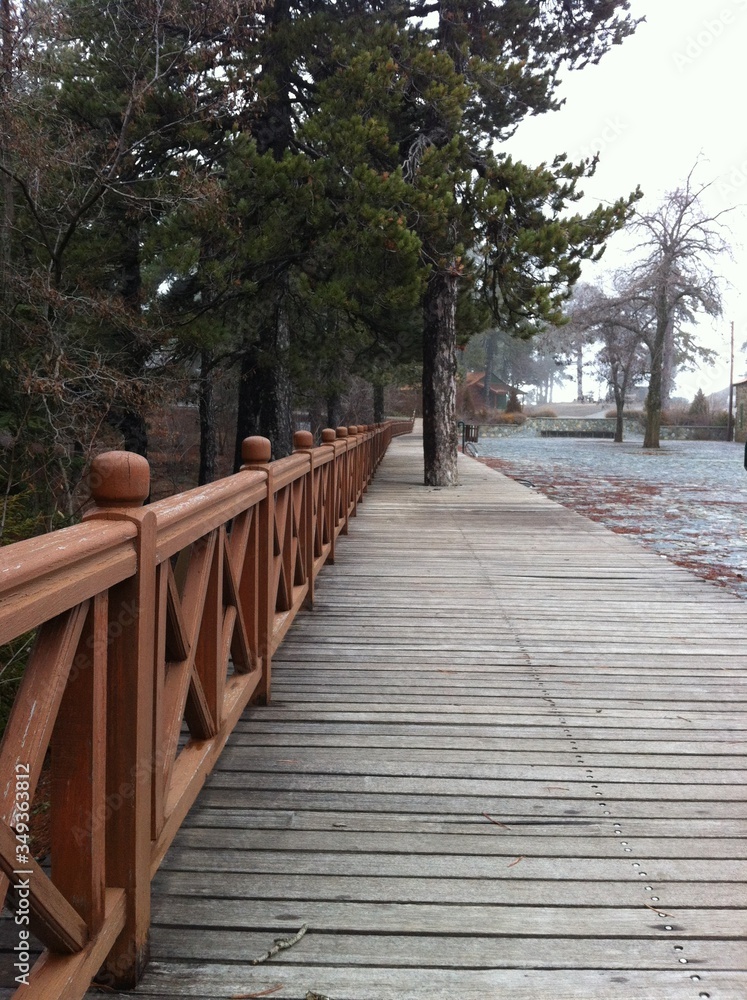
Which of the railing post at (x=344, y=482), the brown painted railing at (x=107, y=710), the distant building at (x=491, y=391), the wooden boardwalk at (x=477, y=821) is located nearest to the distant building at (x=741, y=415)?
the distant building at (x=491, y=391)

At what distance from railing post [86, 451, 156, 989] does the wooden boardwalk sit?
0.34 m

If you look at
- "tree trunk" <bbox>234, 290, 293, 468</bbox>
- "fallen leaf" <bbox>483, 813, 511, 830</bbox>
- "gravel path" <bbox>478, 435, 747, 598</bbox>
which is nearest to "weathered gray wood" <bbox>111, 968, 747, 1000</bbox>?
"fallen leaf" <bbox>483, 813, 511, 830</bbox>

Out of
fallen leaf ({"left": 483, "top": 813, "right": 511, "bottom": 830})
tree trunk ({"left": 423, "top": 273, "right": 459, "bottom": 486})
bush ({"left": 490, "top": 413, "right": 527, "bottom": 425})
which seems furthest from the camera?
bush ({"left": 490, "top": 413, "right": 527, "bottom": 425})

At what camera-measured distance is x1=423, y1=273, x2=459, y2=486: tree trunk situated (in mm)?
13797

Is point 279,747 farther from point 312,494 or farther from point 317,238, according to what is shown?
point 317,238

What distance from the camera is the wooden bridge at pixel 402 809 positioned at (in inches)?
77.8

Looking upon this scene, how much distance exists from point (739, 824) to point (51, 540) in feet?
7.69

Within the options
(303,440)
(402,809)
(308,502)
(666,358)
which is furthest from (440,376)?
(666,358)

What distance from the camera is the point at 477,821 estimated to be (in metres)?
2.82

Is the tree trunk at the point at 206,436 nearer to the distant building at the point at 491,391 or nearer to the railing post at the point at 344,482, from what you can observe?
the railing post at the point at 344,482

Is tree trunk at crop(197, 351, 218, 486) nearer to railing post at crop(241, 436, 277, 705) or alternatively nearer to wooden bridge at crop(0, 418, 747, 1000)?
wooden bridge at crop(0, 418, 747, 1000)

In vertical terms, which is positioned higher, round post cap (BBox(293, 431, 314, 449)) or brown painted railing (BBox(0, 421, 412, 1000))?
round post cap (BBox(293, 431, 314, 449))

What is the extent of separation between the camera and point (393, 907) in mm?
2311

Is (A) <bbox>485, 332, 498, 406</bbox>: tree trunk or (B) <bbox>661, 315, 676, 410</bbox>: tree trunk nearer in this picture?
(B) <bbox>661, 315, 676, 410</bbox>: tree trunk
